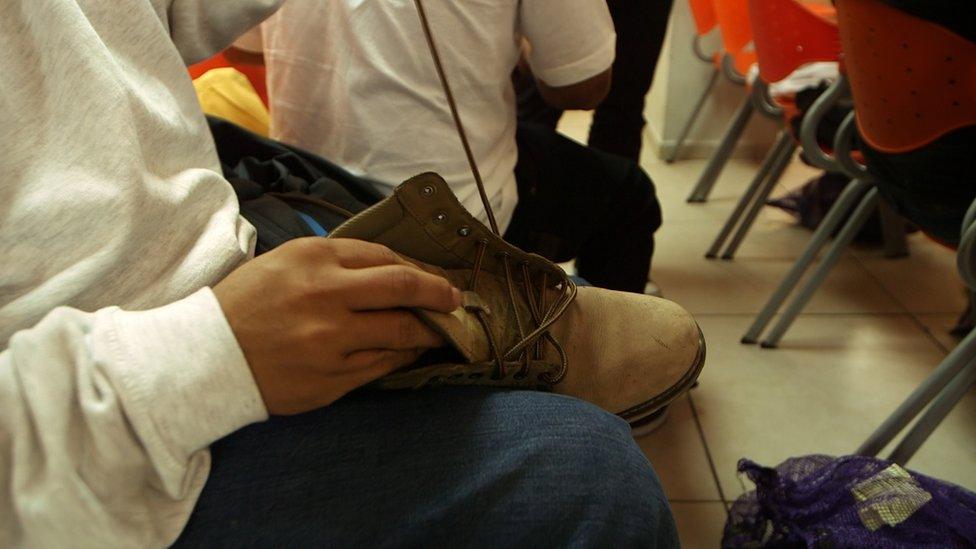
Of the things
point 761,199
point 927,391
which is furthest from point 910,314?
point 927,391

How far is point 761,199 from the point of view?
1749 mm

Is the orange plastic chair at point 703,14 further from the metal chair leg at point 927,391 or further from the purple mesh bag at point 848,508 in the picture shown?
the purple mesh bag at point 848,508

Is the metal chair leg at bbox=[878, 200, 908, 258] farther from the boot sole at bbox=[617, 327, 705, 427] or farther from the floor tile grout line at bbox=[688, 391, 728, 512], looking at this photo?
the boot sole at bbox=[617, 327, 705, 427]

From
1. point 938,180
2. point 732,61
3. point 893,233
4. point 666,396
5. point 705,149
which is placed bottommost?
point 705,149

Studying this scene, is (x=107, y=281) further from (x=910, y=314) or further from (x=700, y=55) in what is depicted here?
(x=700, y=55)

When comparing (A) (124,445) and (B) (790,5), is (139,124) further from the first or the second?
(B) (790,5)

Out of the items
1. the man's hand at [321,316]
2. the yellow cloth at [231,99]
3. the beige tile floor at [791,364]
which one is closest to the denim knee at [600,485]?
the man's hand at [321,316]

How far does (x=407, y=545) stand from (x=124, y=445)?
17 centimetres

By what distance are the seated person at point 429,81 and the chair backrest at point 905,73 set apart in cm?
32

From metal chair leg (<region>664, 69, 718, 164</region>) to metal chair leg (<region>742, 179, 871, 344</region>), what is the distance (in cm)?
100

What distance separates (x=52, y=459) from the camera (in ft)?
1.14

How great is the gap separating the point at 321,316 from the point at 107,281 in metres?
0.15

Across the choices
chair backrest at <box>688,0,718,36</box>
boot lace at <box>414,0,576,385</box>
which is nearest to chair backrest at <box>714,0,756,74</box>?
chair backrest at <box>688,0,718,36</box>

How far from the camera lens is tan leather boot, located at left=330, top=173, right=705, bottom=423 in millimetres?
527
